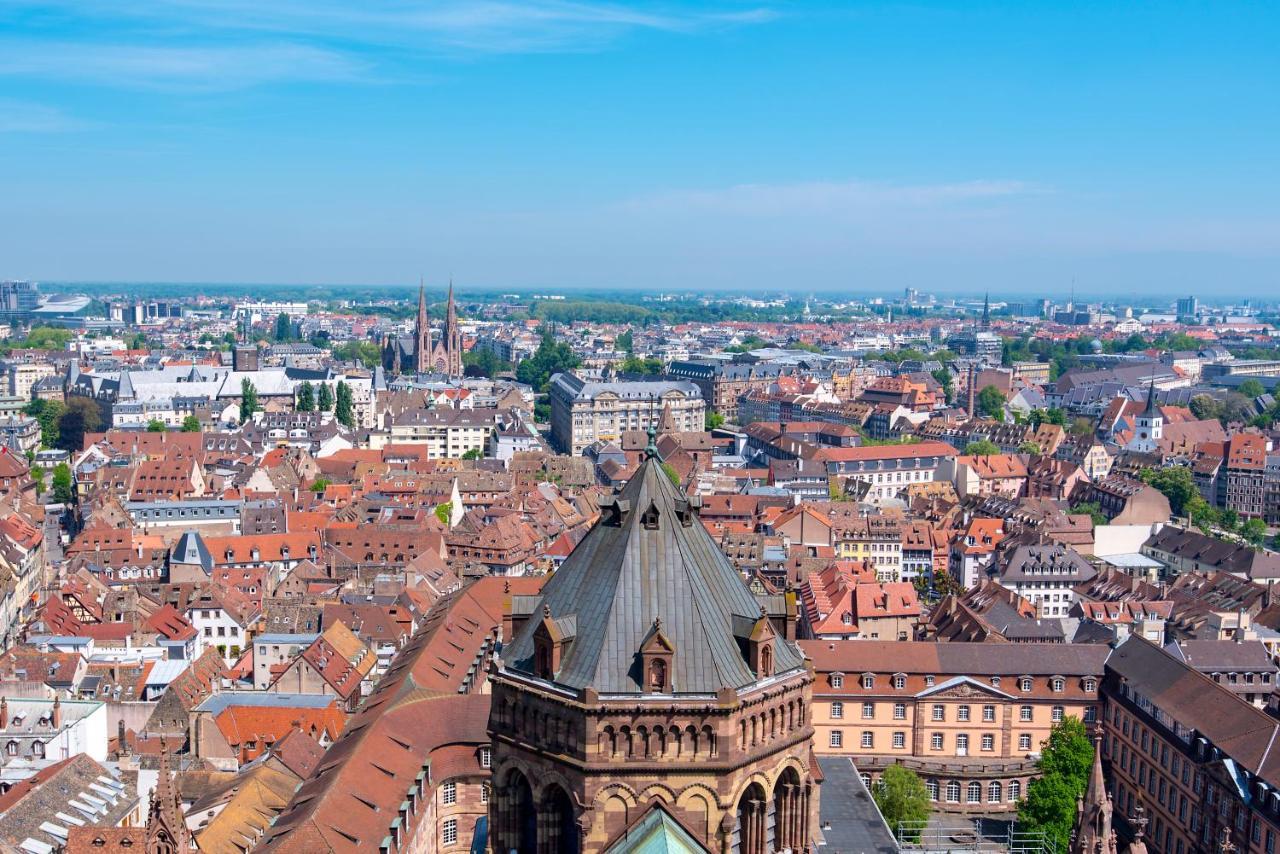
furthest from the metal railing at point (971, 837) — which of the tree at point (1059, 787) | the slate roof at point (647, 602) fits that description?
the slate roof at point (647, 602)

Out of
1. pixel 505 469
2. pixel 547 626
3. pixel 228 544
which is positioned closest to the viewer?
pixel 547 626

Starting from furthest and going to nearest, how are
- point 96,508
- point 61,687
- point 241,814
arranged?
1. point 96,508
2. point 61,687
3. point 241,814

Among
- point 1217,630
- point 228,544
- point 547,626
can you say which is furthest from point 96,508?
point 547,626

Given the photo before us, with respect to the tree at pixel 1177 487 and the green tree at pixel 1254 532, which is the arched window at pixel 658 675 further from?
the tree at pixel 1177 487

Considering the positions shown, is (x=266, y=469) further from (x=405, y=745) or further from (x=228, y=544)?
(x=405, y=745)

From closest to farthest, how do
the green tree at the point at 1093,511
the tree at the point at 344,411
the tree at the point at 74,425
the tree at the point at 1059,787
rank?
the tree at the point at 1059,787, the green tree at the point at 1093,511, the tree at the point at 74,425, the tree at the point at 344,411

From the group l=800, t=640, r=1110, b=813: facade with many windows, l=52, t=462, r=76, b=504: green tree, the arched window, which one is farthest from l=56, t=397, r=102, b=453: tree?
the arched window

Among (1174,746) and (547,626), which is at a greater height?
(547,626)
